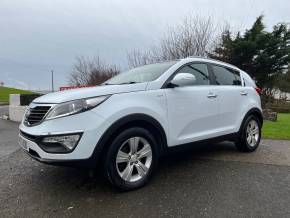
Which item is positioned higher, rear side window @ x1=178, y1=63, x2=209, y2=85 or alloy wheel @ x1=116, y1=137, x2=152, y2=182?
rear side window @ x1=178, y1=63, x2=209, y2=85

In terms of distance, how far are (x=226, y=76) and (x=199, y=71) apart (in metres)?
0.79

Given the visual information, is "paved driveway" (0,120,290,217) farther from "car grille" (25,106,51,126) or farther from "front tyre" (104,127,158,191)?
"car grille" (25,106,51,126)

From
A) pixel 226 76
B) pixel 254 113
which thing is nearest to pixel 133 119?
pixel 226 76

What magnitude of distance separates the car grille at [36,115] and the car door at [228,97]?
274 centimetres

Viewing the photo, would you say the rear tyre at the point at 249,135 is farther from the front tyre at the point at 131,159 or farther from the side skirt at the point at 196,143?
the front tyre at the point at 131,159

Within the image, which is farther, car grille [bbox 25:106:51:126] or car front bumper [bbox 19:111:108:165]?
car grille [bbox 25:106:51:126]

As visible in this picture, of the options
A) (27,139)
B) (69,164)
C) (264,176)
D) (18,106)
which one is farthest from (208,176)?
(18,106)

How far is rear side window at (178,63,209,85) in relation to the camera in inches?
173

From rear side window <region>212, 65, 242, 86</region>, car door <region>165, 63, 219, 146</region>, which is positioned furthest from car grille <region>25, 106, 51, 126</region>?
rear side window <region>212, 65, 242, 86</region>

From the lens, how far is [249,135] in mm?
5465

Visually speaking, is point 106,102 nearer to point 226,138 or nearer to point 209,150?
point 226,138

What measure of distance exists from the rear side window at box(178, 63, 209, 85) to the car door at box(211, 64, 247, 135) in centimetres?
24

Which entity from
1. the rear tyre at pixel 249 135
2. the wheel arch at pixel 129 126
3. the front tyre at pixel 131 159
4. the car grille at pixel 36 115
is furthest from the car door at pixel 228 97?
the car grille at pixel 36 115

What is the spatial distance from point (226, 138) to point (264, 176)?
94 centimetres
